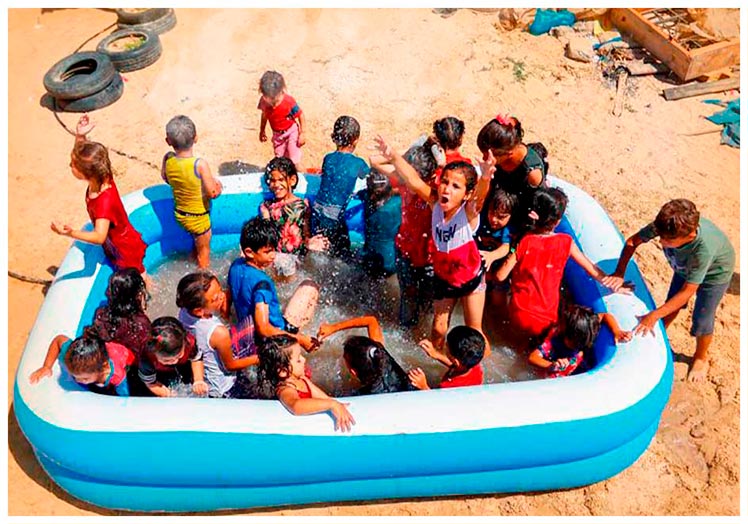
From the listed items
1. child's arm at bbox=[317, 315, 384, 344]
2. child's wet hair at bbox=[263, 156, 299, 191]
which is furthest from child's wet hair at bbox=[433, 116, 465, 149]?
child's arm at bbox=[317, 315, 384, 344]

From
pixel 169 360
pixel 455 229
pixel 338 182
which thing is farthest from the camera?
pixel 338 182

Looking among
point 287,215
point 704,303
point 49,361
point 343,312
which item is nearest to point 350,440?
point 343,312

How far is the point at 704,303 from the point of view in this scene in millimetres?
4113

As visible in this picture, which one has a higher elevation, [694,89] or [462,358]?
[462,358]

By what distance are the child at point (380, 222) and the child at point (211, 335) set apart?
1208 mm

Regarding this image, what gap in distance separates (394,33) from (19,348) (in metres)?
5.34

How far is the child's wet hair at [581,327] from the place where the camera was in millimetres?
3746

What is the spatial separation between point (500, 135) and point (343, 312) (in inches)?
66.6

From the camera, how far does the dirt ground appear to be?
3.93m

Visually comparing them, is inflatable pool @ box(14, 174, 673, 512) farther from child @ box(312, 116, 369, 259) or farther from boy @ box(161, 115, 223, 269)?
child @ box(312, 116, 369, 259)

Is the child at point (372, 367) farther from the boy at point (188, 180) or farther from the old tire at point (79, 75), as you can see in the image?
the old tire at point (79, 75)

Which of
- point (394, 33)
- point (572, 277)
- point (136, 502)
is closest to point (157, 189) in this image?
point (136, 502)

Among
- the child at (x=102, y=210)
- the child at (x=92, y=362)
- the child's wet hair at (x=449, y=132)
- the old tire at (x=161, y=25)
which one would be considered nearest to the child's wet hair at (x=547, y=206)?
the child's wet hair at (x=449, y=132)

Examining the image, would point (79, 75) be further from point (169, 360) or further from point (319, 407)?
point (319, 407)
